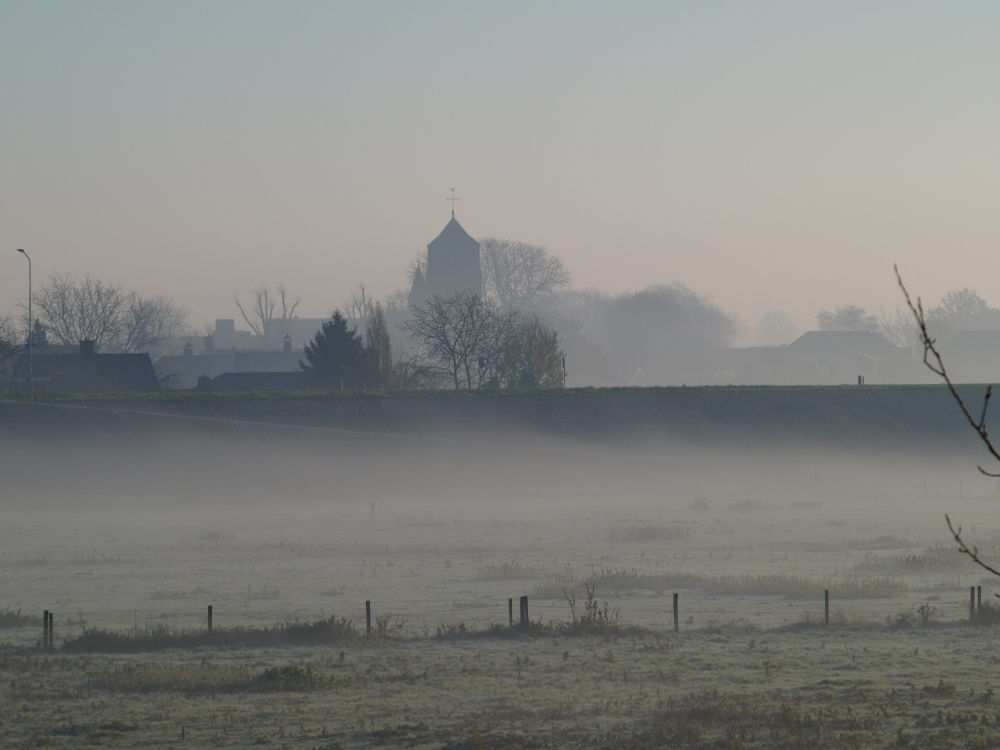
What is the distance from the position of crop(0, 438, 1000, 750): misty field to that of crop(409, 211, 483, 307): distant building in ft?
246

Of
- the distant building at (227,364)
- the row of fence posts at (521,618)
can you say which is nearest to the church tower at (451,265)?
the distant building at (227,364)

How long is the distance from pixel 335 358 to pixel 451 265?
49164 mm

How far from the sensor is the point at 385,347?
214 ft

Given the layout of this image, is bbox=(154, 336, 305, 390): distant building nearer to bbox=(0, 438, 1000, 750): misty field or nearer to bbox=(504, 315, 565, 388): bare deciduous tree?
bbox=(504, 315, 565, 388): bare deciduous tree

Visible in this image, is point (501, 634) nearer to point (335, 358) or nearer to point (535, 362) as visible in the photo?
point (335, 358)

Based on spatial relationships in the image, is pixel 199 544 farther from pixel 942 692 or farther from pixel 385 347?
pixel 385 347

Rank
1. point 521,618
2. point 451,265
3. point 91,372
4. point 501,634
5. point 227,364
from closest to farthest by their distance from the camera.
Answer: point 501,634
point 521,618
point 91,372
point 227,364
point 451,265

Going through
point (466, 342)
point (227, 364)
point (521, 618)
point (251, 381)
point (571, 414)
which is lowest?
point (521, 618)

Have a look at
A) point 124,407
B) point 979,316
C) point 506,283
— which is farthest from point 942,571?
point 979,316

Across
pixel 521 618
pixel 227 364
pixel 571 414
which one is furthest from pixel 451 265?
pixel 521 618

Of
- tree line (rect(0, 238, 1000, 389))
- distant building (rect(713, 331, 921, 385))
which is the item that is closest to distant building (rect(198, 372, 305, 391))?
tree line (rect(0, 238, 1000, 389))

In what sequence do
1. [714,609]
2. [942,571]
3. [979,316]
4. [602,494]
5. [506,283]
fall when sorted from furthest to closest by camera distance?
1. [979,316]
2. [506,283]
3. [602,494]
4. [942,571]
5. [714,609]

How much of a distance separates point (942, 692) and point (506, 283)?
99320 mm

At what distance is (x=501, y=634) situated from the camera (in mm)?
17172
